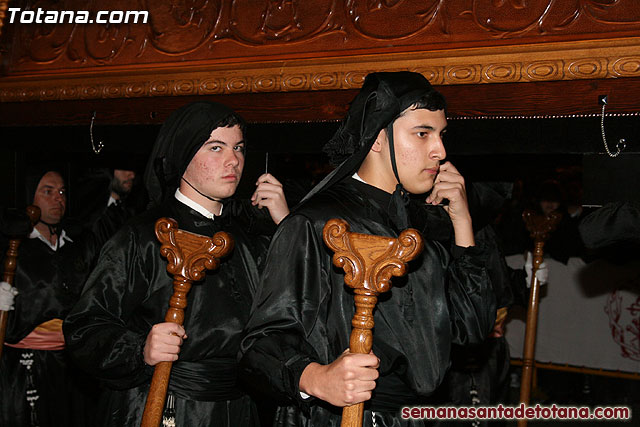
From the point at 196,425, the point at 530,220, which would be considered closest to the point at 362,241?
the point at 196,425

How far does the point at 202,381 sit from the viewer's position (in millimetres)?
3303

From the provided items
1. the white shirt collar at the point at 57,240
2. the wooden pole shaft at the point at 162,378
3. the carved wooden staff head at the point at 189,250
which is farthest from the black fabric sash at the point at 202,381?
the white shirt collar at the point at 57,240

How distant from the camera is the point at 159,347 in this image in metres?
2.92

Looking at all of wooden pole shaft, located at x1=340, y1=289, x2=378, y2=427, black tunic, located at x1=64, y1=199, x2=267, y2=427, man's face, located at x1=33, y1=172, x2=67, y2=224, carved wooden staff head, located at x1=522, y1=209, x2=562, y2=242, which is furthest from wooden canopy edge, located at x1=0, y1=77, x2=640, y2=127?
carved wooden staff head, located at x1=522, y1=209, x2=562, y2=242

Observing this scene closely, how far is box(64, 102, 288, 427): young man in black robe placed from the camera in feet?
10.6

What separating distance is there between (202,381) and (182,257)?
0.71 meters

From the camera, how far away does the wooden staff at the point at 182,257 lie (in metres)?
2.85

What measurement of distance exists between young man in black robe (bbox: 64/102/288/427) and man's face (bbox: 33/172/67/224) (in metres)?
2.14

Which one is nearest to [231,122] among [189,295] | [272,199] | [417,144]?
[272,199]

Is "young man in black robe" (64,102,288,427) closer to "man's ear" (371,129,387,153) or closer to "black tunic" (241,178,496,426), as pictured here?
"black tunic" (241,178,496,426)

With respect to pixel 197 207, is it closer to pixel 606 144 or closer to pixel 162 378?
pixel 162 378

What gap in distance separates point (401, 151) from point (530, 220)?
9.66 ft

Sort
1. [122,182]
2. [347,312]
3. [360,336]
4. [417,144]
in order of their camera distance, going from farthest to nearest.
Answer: [122,182] → [417,144] → [347,312] → [360,336]

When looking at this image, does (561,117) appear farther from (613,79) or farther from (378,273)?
(378,273)
